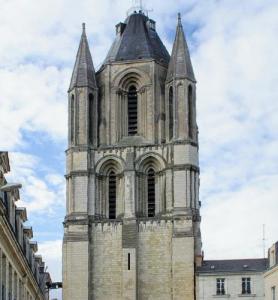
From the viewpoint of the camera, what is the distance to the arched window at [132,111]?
11325cm

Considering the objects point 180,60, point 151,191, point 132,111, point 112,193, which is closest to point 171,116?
Answer: point 132,111

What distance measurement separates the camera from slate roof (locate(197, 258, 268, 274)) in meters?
104

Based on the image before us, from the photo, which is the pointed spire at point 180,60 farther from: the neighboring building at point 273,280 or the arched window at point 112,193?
the neighboring building at point 273,280

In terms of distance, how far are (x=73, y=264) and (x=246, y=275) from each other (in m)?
19.0

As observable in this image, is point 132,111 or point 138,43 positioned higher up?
point 138,43

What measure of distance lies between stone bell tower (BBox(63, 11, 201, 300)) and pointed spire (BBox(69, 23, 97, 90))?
0.14 metres

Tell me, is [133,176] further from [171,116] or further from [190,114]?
[190,114]

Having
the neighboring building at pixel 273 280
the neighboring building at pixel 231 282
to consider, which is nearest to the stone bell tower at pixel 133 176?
the neighboring building at pixel 231 282

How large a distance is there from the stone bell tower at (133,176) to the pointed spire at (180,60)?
0.44 feet

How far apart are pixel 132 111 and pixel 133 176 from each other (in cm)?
944

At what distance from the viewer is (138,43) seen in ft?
387

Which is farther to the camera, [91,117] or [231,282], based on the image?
[91,117]

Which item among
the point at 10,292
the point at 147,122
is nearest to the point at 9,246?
the point at 10,292

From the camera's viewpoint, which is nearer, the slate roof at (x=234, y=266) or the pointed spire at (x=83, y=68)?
A: the slate roof at (x=234, y=266)
